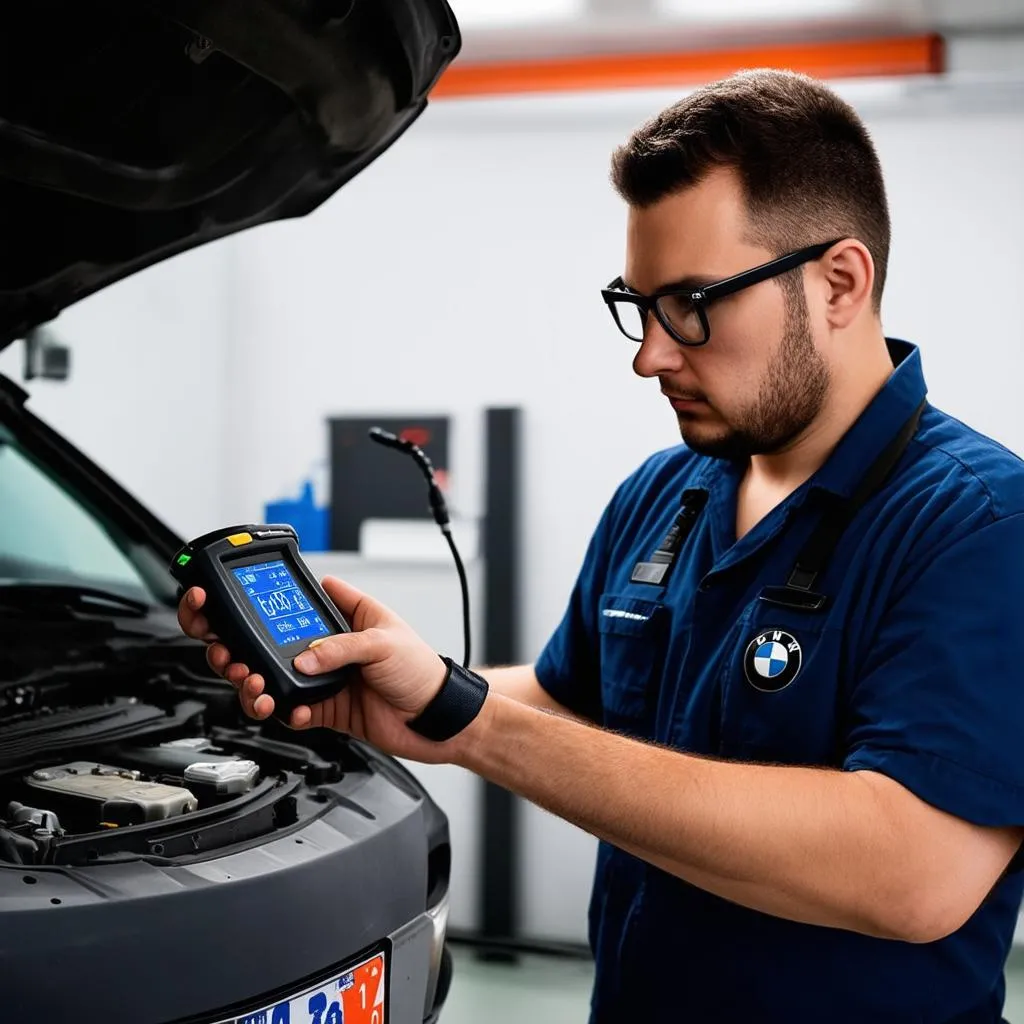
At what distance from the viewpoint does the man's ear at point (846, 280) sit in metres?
1.32

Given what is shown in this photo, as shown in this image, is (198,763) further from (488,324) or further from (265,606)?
(488,324)

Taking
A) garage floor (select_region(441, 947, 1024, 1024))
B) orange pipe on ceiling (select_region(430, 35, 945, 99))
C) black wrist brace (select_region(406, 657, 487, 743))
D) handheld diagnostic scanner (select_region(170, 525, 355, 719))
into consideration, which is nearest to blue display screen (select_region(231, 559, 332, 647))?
handheld diagnostic scanner (select_region(170, 525, 355, 719))

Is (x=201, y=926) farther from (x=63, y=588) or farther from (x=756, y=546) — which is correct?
(x=63, y=588)

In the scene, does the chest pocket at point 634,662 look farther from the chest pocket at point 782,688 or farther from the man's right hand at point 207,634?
the man's right hand at point 207,634

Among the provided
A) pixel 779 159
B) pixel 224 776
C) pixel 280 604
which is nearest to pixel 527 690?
pixel 224 776

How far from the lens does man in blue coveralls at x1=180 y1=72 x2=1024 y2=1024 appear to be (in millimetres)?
1155

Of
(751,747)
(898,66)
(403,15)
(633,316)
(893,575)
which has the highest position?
(898,66)

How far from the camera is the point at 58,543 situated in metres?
2.55

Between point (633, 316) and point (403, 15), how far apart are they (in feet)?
1.56

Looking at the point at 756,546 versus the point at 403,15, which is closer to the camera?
the point at 756,546

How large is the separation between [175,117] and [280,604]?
834mm

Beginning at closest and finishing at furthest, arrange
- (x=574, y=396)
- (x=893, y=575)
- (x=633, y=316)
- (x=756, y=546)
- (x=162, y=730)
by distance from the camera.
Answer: (x=893, y=575)
(x=756, y=546)
(x=633, y=316)
(x=162, y=730)
(x=574, y=396)

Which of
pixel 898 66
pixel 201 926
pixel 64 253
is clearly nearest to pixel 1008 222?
pixel 898 66

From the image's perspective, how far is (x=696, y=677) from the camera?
142 cm
